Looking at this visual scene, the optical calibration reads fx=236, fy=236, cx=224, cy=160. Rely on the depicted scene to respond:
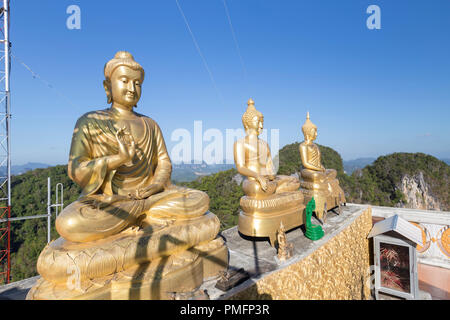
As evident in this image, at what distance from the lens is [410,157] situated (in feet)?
68.3

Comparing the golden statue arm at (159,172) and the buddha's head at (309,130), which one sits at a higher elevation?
the buddha's head at (309,130)

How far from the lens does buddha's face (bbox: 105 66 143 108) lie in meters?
3.59

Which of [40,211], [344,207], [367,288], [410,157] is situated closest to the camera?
[367,288]

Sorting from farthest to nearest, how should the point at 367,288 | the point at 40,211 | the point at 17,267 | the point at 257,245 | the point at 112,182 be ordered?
the point at 40,211 → the point at 17,267 → the point at 367,288 → the point at 257,245 → the point at 112,182

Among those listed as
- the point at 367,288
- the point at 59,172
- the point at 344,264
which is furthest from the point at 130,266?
the point at 59,172

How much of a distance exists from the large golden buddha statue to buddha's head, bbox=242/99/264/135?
2011 mm

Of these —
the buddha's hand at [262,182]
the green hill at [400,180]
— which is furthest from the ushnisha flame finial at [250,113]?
the green hill at [400,180]

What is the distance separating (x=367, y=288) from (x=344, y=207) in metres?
2.44

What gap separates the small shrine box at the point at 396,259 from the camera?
5.38 metres

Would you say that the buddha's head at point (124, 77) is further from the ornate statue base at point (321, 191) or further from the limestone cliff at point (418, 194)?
the limestone cliff at point (418, 194)

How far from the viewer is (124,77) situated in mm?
3611
